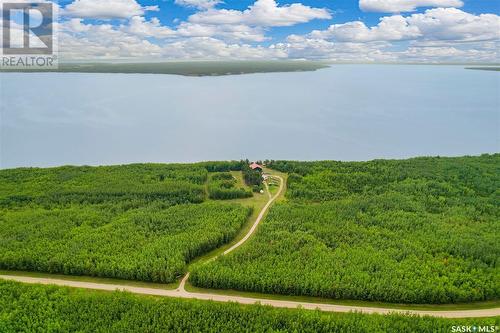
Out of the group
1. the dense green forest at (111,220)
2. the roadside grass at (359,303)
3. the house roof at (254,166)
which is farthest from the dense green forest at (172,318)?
the house roof at (254,166)

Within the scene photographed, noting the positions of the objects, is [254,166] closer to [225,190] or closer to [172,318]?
[225,190]

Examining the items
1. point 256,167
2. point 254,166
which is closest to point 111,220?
point 256,167

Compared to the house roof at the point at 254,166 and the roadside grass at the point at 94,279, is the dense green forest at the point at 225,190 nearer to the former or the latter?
the house roof at the point at 254,166

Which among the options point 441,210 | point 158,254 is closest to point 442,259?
point 441,210

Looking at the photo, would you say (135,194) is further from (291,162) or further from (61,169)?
(291,162)

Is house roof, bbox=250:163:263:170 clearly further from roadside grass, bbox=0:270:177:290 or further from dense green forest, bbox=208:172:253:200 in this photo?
roadside grass, bbox=0:270:177:290
